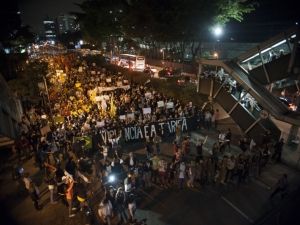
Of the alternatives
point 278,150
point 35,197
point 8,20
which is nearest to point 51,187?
point 35,197

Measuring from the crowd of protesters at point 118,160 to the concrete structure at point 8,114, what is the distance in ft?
3.21

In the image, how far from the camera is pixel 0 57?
28.8m

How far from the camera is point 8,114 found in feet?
68.1

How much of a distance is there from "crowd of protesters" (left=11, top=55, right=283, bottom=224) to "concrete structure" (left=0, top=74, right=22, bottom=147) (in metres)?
0.98

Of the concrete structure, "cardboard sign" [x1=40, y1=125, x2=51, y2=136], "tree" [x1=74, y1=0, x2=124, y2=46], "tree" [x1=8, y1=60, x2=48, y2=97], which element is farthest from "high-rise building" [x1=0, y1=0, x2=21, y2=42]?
"tree" [x1=74, y1=0, x2=124, y2=46]

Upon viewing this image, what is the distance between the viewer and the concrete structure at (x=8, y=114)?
16.8 meters

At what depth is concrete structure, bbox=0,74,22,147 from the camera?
16.8 meters

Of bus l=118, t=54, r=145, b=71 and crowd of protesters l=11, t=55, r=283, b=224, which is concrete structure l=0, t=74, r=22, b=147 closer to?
crowd of protesters l=11, t=55, r=283, b=224

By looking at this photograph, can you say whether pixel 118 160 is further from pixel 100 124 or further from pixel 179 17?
pixel 179 17

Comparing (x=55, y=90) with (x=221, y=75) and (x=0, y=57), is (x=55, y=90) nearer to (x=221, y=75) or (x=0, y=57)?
(x=0, y=57)

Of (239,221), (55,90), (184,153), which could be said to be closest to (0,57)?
(55,90)

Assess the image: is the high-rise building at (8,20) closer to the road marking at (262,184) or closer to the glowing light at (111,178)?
the glowing light at (111,178)

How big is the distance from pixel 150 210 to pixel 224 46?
111ft

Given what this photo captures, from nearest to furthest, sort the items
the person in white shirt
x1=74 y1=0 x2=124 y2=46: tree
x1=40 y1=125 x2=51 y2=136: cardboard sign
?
1. the person in white shirt
2. x1=40 y1=125 x2=51 y2=136: cardboard sign
3. x1=74 y1=0 x2=124 y2=46: tree
